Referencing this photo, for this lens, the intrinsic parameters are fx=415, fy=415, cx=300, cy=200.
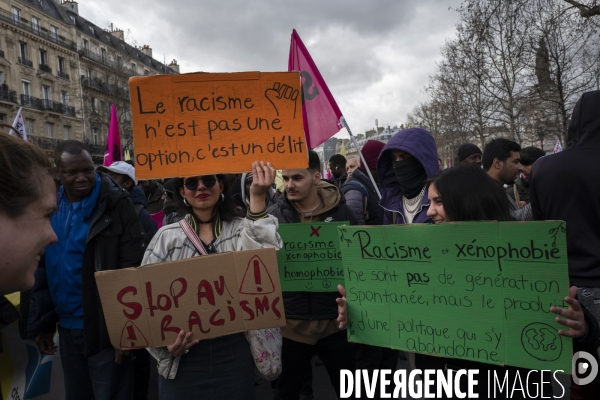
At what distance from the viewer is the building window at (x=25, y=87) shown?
117 ft

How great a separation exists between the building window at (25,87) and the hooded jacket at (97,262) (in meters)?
40.9

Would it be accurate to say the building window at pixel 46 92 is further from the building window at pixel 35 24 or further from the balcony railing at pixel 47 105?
the building window at pixel 35 24

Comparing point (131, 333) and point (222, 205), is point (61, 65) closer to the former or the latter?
point (222, 205)

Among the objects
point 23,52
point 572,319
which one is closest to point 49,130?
point 23,52

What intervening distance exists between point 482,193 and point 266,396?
10.9ft

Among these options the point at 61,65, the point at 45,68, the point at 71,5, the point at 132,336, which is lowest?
the point at 132,336

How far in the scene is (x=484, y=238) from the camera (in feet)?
5.69

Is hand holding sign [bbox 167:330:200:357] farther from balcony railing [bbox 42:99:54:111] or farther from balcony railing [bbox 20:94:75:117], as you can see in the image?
balcony railing [bbox 42:99:54:111]

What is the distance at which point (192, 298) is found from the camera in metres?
2.03

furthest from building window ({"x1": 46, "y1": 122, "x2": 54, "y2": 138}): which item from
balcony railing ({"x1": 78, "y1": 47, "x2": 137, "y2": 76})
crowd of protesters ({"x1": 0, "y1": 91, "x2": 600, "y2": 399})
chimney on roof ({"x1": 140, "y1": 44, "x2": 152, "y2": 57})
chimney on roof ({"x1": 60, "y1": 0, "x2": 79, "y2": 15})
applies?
crowd of protesters ({"x1": 0, "y1": 91, "x2": 600, "y2": 399})

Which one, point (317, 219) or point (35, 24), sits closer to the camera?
point (317, 219)

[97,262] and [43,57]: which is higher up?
[43,57]

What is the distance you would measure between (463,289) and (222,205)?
135 centimetres

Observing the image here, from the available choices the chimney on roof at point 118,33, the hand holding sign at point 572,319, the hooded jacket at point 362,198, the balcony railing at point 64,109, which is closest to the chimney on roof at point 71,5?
the chimney on roof at point 118,33
